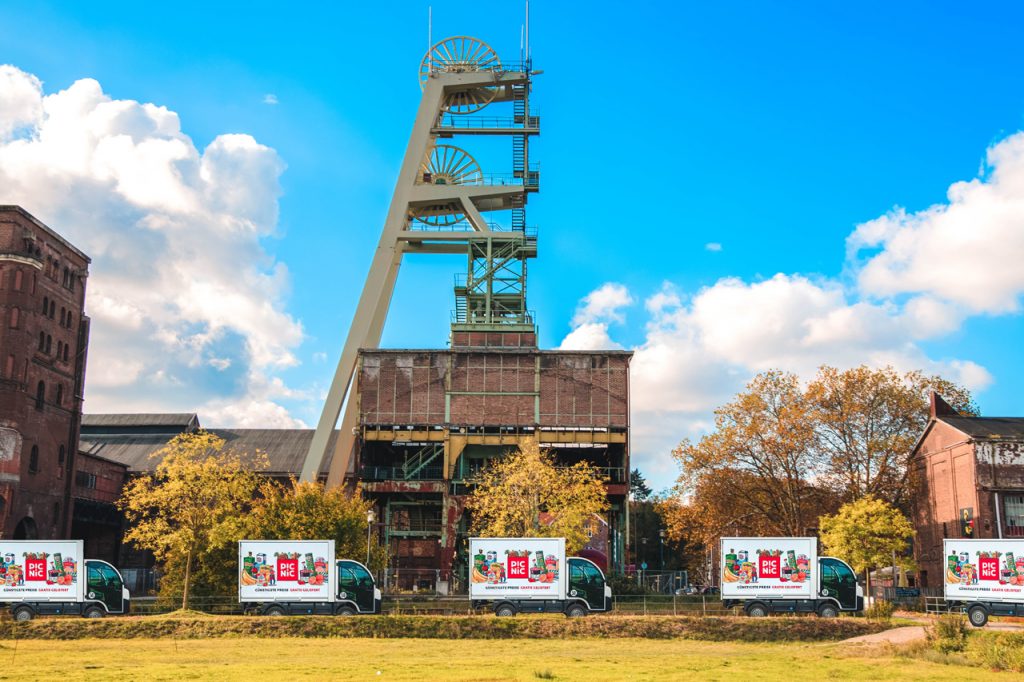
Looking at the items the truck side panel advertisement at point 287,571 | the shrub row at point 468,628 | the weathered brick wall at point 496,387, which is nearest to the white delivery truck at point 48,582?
the shrub row at point 468,628

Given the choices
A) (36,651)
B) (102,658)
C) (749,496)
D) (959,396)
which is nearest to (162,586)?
(36,651)

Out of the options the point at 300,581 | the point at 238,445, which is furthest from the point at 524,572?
the point at 238,445

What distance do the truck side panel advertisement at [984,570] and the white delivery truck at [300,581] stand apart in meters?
21.1

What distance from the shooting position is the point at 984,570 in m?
35.4

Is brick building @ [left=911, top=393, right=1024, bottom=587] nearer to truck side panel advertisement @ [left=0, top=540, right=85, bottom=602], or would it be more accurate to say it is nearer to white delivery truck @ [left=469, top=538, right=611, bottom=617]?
white delivery truck @ [left=469, top=538, right=611, bottom=617]

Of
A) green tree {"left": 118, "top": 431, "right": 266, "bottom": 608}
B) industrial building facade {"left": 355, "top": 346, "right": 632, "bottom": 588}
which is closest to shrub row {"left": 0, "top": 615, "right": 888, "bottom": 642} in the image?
green tree {"left": 118, "top": 431, "right": 266, "bottom": 608}

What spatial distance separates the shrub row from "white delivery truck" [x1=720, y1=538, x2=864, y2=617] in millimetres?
2786

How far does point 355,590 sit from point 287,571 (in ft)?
8.25

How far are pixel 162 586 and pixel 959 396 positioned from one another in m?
53.6

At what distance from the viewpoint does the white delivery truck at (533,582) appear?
→ 3569cm

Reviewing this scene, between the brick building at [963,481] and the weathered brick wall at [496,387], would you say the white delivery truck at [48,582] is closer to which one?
the weathered brick wall at [496,387]

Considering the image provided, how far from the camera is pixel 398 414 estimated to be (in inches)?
2547

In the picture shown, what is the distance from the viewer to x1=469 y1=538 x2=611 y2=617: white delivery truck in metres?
35.7

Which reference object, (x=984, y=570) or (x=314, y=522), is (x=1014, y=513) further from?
(x=314, y=522)
